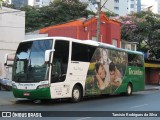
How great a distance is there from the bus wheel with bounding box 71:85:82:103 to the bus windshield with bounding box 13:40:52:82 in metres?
2.35

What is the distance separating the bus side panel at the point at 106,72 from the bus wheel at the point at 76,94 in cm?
70

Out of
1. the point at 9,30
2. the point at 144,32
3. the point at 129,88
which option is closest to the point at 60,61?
the point at 129,88

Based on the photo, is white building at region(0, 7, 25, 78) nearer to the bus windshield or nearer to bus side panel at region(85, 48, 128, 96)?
bus side panel at region(85, 48, 128, 96)

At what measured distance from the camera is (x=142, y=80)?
2981 cm

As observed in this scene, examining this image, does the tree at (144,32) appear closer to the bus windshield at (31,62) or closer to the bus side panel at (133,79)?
the bus side panel at (133,79)

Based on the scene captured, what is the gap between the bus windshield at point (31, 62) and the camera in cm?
1847

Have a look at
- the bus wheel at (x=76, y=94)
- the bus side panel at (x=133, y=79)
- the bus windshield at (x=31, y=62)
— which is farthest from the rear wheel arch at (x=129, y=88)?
the bus windshield at (x=31, y=62)

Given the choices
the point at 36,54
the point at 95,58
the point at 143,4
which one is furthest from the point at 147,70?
the point at 143,4

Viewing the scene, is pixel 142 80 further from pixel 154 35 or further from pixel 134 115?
pixel 154 35

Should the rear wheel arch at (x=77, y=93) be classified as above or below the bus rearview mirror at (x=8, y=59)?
below

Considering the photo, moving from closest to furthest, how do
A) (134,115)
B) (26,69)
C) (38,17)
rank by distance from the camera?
(134,115) < (26,69) < (38,17)

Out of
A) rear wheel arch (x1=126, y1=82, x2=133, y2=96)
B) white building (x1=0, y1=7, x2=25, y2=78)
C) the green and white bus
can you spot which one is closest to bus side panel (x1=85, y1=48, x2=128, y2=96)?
the green and white bus

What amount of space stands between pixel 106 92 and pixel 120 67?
2567 millimetres

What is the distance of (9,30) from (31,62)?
12.7m
